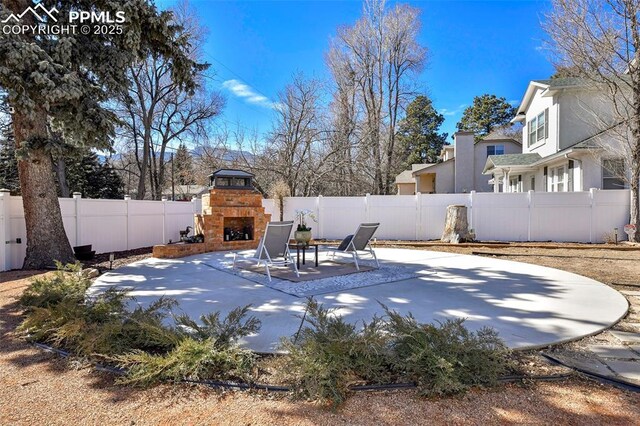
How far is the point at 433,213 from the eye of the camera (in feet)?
38.9

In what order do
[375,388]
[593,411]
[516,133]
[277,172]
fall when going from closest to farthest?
[593,411], [375,388], [277,172], [516,133]

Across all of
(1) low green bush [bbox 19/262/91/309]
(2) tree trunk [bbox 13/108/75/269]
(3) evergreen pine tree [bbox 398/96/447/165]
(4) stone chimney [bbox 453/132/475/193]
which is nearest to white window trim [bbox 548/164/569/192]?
(4) stone chimney [bbox 453/132/475/193]

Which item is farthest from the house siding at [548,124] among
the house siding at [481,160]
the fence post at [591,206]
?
the house siding at [481,160]

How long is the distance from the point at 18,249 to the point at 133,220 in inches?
120

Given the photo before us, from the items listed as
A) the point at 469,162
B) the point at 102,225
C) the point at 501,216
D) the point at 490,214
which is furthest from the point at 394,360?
the point at 469,162

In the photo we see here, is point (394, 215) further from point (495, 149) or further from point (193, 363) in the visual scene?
point (495, 149)

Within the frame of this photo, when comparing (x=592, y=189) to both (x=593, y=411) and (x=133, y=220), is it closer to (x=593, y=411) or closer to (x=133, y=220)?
(x=593, y=411)

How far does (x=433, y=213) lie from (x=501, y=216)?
208 centimetres

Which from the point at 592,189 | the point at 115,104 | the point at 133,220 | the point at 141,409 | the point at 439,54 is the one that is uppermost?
the point at 439,54

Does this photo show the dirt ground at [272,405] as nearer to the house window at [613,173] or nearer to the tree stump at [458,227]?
the tree stump at [458,227]

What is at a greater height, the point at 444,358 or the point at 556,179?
the point at 556,179

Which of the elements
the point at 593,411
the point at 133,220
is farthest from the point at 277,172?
the point at 593,411

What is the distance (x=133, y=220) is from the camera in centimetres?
1005

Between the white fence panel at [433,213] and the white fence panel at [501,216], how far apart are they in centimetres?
78
